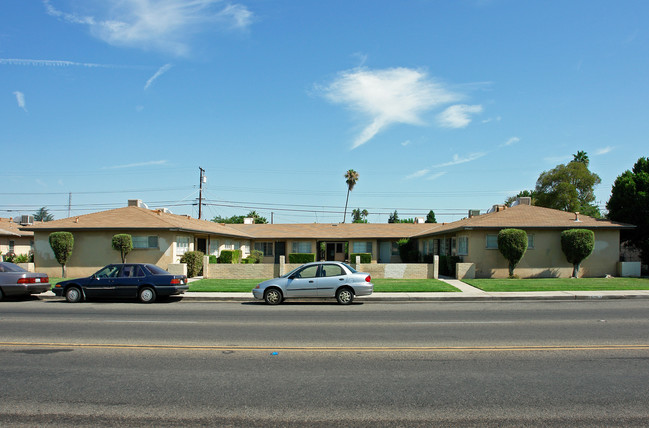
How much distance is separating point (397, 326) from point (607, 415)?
21.0 ft

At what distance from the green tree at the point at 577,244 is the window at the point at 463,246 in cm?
509

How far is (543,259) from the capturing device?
1080 inches

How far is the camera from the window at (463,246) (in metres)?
28.1

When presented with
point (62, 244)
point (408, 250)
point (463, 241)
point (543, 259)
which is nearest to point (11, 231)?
point (62, 244)

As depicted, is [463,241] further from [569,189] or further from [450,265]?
[569,189]

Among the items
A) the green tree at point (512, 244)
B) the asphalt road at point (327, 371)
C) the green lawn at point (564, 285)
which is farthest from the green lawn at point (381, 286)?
the asphalt road at point (327, 371)

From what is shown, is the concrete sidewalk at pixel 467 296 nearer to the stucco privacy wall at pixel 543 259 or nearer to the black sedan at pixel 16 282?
the black sedan at pixel 16 282

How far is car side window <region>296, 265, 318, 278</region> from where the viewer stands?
17047mm

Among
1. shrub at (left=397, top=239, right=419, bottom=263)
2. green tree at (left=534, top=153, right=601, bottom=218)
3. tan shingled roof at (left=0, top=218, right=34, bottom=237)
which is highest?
green tree at (left=534, top=153, right=601, bottom=218)

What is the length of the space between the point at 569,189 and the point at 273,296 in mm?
43454

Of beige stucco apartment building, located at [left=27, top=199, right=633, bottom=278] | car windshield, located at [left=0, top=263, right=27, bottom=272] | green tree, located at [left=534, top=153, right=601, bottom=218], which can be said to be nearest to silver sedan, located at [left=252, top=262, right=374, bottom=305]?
car windshield, located at [left=0, top=263, right=27, bottom=272]

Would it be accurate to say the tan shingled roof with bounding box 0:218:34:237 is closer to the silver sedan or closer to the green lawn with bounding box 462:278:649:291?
the silver sedan

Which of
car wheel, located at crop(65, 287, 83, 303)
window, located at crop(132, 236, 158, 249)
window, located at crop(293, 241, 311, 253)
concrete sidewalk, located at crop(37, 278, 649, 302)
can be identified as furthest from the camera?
window, located at crop(293, 241, 311, 253)

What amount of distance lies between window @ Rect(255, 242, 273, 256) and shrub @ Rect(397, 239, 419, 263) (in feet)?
37.6
